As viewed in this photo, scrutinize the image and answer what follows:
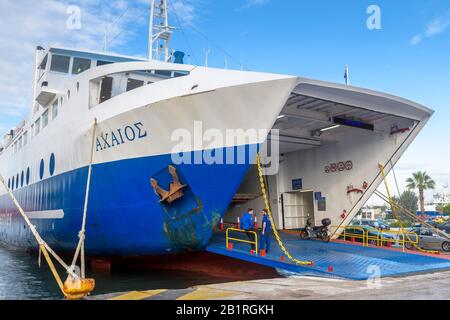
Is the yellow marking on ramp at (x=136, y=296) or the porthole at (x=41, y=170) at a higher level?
the porthole at (x=41, y=170)

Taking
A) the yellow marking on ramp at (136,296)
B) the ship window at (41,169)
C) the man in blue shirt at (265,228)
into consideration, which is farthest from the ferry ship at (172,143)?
Result: the yellow marking on ramp at (136,296)

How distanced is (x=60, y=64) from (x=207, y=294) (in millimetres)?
13098

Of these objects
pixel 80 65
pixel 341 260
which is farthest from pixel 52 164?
pixel 341 260

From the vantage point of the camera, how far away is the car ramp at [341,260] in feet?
29.3

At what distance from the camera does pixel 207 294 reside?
6.47m

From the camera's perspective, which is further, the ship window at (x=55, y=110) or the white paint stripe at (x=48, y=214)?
the ship window at (x=55, y=110)

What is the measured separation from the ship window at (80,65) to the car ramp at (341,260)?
9.18 metres

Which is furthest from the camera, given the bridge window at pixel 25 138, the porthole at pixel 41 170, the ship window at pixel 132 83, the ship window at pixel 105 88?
the bridge window at pixel 25 138

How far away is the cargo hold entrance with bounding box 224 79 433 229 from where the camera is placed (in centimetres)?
1138

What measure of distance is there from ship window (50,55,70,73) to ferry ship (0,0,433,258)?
0.04 meters

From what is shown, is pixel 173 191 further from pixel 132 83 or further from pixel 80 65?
pixel 80 65

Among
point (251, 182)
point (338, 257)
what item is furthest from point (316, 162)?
point (338, 257)

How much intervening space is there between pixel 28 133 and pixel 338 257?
50.7ft

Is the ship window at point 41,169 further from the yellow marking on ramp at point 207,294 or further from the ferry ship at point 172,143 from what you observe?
the yellow marking on ramp at point 207,294
